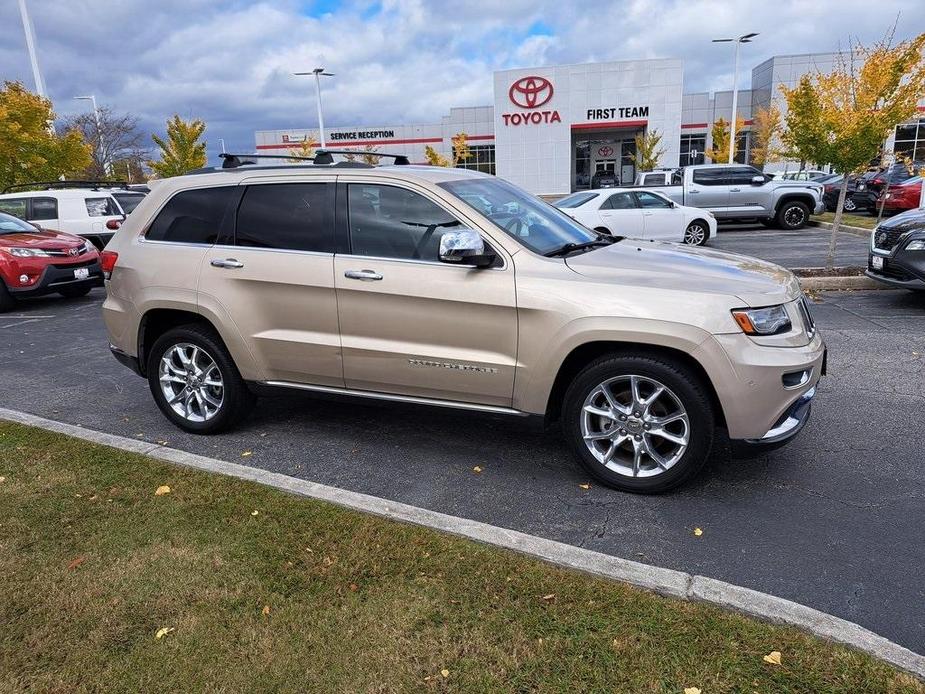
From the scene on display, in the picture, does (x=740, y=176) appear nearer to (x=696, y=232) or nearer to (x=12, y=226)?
(x=696, y=232)

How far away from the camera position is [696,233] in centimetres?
1444

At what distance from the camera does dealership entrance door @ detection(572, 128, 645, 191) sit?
47.3 metres

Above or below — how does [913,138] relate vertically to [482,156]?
below

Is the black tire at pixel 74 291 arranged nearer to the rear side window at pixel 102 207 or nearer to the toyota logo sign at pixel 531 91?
the rear side window at pixel 102 207

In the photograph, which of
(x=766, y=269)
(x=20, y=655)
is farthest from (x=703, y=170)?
(x=20, y=655)

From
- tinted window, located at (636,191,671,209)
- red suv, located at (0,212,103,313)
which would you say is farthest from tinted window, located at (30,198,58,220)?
tinted window, located at (636,191,671,209)

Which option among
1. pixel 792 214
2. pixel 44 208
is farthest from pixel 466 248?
pixel 792 214

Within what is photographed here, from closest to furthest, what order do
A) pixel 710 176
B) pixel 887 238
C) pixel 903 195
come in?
1. pixel 887 238
2. pixel 710 176
3. pixel 903 195

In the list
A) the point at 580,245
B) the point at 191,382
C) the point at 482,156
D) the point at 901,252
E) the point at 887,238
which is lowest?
the point at 191,382

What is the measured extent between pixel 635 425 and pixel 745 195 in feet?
53.1

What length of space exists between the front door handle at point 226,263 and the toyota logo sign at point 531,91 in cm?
4051

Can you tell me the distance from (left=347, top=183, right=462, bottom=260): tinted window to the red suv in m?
8.47

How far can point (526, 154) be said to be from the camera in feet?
141

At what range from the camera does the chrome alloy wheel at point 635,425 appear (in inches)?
144
